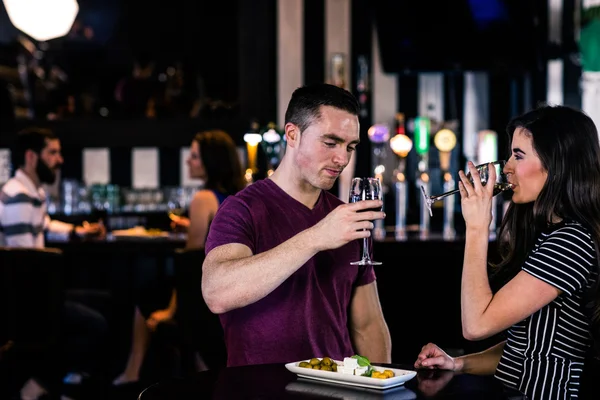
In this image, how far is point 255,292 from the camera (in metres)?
2.48

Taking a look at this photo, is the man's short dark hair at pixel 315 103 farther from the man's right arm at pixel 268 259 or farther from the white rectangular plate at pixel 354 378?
the white rectangular plate at pixel 354 378

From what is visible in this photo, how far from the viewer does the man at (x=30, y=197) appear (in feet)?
17.9

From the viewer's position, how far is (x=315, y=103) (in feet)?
8.89

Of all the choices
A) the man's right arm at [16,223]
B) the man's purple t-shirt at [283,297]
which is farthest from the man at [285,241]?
the man's right arm at [16,223]

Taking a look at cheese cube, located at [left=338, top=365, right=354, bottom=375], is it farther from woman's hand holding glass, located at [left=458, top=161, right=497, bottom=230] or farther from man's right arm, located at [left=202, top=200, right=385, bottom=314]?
woman's hand holding glass, located at [left=458, top=161, right=497, bottom=230]

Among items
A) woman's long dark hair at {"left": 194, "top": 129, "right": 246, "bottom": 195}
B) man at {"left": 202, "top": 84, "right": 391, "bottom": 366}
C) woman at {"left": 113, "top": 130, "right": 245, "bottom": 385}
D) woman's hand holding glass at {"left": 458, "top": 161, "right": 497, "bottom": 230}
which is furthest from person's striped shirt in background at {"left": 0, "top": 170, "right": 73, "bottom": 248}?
woman's hand holding glass at {"left": 458, "top": 161, "right": 497, "bottom": 230}

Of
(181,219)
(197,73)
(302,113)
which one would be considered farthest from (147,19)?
Answer: (302,113)

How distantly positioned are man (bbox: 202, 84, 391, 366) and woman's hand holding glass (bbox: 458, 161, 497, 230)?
373 mm

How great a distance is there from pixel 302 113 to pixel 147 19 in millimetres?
5323

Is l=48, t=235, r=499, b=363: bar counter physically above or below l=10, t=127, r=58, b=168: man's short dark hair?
below

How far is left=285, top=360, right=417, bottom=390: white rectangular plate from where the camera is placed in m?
2.21

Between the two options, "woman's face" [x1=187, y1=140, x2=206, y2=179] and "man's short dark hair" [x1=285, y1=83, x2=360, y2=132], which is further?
"woman's face" [x1=187, y1=140, x2=206, y2=179]

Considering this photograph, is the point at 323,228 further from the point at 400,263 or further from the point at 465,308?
the point at 400,263

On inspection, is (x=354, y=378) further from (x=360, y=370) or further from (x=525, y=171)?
(x=525, y=171)
